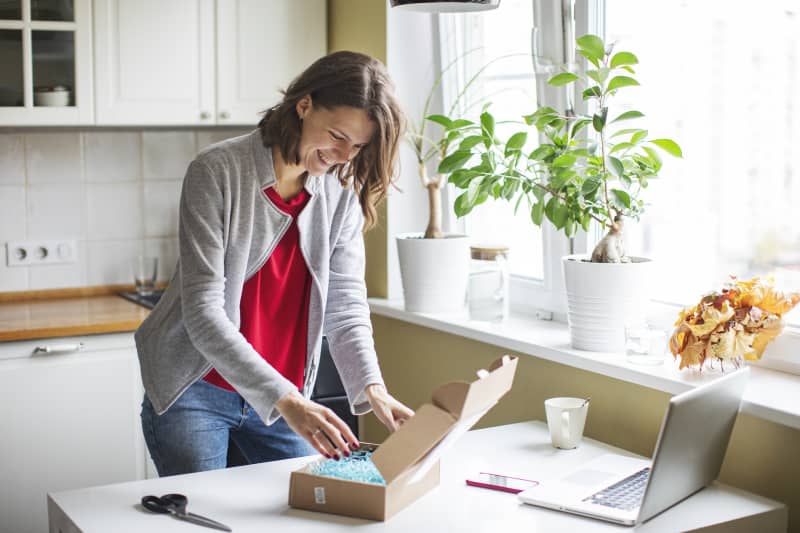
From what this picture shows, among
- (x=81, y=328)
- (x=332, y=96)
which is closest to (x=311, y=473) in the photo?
(x=332, y=96)

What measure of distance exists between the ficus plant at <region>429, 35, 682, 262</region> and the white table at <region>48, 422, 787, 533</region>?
1.98 ft

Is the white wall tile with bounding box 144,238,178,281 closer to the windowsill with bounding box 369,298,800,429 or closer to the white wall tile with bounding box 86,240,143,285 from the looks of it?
the white wall tile with bounding box 86,240,143,285

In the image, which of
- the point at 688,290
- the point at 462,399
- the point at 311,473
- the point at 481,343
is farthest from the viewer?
the point at 481,343

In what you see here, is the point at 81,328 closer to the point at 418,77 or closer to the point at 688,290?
the point at 418,77

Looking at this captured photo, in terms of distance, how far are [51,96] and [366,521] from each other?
1.89 metres

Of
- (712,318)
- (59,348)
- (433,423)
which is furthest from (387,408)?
(59,348)

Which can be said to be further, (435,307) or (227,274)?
(435,307)

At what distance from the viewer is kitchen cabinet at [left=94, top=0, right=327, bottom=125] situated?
302 centimetres

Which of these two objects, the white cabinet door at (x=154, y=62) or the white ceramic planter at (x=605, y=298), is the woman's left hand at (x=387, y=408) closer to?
the white ceramic planter at (x=605, y=298)

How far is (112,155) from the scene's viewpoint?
11.2ft

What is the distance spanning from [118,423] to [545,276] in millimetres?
1292

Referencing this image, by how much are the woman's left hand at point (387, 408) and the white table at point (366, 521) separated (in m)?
0.13

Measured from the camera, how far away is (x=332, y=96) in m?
1.88

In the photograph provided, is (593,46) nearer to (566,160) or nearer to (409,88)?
(566,160)
